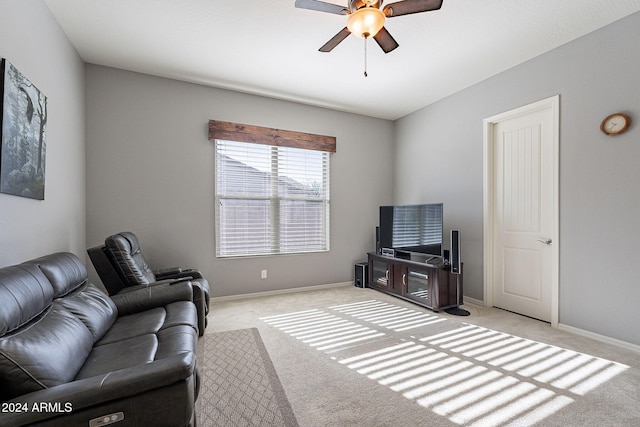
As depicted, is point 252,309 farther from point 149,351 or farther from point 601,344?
point 601,344

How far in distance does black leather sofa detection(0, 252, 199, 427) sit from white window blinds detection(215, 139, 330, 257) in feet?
7.10

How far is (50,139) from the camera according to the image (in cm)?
240

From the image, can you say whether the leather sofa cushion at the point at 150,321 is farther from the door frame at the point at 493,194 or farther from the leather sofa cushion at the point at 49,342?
the door frame at the point at 493,194

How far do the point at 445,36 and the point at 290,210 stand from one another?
9.20 ft

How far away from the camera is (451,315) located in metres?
3.38

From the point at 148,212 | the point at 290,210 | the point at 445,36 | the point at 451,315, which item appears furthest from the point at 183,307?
the point at 445,36

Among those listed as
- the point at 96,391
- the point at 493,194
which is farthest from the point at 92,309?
the point at 493,194

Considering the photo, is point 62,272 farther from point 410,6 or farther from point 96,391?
point 410,6

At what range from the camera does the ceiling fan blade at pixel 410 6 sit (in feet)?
6.15

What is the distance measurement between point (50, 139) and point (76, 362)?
198 cm

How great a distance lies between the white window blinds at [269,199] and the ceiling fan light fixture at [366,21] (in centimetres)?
244

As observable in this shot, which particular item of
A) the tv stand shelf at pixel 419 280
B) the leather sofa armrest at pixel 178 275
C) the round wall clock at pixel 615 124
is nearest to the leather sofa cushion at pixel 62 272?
the leather sofa armrest at pixel 178 275

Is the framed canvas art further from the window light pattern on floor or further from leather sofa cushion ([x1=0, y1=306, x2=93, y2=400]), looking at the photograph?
the window light pattern on floor

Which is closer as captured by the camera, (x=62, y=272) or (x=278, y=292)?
(x=62, y=272)
